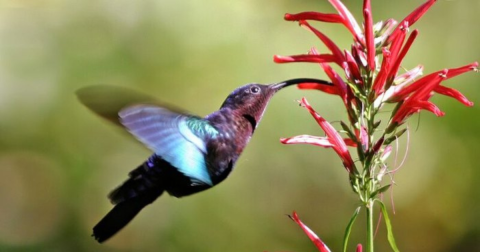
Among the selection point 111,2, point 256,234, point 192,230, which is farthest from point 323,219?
point 111,2

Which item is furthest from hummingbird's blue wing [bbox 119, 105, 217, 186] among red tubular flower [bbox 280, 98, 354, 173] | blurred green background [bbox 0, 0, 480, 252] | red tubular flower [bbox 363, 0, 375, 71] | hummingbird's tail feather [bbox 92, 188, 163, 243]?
blurred green background [bbox 0, 0, 480, 252]

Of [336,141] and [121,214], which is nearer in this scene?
[336,141]

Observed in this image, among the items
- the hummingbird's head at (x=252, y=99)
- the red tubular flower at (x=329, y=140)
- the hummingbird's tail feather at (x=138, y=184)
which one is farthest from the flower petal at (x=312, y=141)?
the hummingbird's tail feather at (x=138, y=184)

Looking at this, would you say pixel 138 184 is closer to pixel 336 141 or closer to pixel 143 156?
pixel 336 141

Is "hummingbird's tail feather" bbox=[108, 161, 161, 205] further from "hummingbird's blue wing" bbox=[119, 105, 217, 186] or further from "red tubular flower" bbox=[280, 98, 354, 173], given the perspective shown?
"red tubular flower" bbox=[280, 98, 354, 173]

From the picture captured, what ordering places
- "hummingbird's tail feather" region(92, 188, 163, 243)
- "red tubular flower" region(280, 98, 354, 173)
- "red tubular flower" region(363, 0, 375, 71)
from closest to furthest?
1. "red tubular flower" region(363, 0, 375, 71)
2. "red tubular flower" region(280, 98, 354, 173)
3. "hummingbird's tail feather" region(92, 188, 163, 243)

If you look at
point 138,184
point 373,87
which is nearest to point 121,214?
point 138,184

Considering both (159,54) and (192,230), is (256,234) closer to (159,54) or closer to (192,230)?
(192,230)
